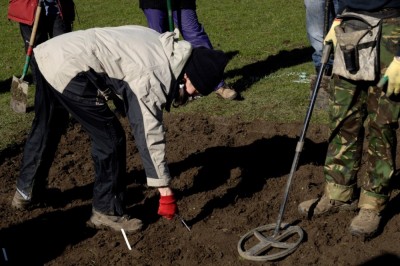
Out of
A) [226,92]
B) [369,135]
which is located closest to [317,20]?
[226,92]

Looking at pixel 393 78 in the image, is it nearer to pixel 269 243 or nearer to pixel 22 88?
pixel 269 243

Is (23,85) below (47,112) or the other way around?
below

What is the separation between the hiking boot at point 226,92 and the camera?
8391mm

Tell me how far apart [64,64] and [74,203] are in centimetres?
165

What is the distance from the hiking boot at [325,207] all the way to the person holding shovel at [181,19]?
296 centimetres

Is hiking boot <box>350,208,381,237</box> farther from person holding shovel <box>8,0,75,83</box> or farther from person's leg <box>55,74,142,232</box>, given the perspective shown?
person holding shovel <box>8,0,75,83</box>

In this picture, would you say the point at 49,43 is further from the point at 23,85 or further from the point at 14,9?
the point at 14,9

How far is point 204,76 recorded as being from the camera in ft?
15.6

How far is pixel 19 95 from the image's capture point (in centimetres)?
820

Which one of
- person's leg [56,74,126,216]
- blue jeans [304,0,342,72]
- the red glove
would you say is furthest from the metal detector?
blue jeans [304,0,342,72]

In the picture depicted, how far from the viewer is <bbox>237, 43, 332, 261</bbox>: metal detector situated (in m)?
5.05

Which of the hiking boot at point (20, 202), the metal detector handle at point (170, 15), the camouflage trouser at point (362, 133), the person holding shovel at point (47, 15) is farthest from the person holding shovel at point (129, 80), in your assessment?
the person holding shovel at point (47, 15)

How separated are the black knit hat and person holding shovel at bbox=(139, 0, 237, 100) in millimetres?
3467

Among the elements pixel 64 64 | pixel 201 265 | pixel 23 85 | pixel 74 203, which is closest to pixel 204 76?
pixel 64 64
